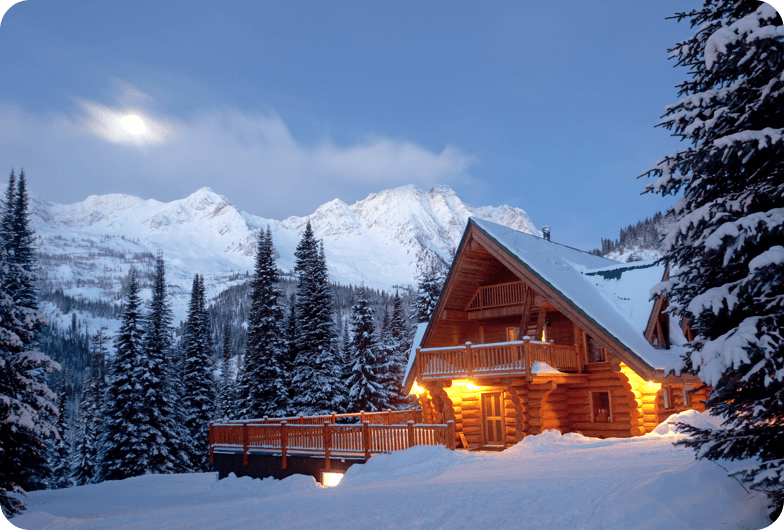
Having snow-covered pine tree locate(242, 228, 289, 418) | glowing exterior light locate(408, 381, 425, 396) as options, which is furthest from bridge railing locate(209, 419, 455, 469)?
snow-covered pine tree locate(242, 228, 289, 418)

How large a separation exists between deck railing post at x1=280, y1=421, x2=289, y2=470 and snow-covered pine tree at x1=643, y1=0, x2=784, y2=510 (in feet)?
51.7

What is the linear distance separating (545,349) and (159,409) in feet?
96.8

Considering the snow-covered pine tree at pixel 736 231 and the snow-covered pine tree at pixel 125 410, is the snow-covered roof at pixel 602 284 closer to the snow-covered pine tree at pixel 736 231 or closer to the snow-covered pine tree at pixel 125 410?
the snow-covered pine tree at pixel 736 231

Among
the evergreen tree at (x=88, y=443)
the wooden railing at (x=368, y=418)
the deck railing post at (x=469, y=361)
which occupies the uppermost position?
the deck railing post at (x=469, y=361)

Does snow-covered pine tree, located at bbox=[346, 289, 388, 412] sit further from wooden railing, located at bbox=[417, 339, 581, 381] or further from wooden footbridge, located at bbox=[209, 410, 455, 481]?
wooden railing, located at bbox=[417, 339, 581, 381]

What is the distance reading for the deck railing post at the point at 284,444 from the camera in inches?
808

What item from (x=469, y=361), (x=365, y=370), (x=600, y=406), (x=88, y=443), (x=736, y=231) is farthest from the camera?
(x=88, y=443)

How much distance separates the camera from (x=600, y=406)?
65.9 ft

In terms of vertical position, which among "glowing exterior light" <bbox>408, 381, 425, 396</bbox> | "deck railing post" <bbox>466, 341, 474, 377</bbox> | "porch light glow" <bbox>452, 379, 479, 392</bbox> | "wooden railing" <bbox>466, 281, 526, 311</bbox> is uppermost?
"wooden railing" <bbox>466, 281, 526, 311</bbox>

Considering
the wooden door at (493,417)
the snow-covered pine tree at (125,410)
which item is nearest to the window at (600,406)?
the wooden door at (493,417)

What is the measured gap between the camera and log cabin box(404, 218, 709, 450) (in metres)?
18.5

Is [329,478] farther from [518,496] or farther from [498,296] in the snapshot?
[518,496]

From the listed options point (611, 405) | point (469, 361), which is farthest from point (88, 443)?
point (611, 405)

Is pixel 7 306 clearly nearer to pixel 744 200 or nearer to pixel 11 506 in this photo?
pixel 11 506
